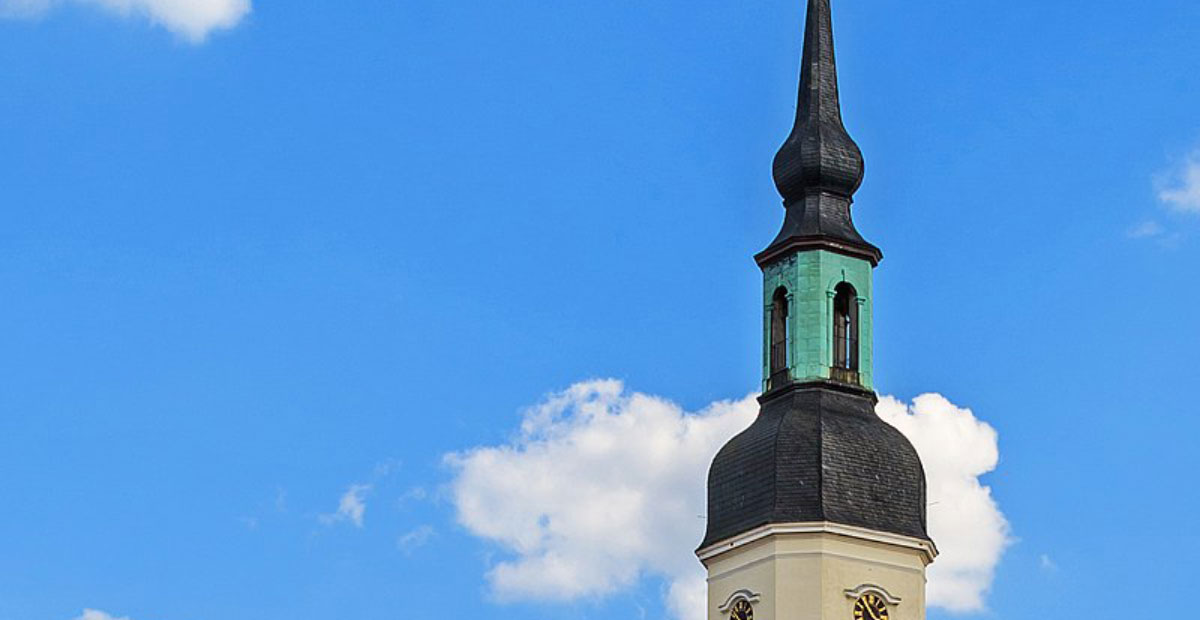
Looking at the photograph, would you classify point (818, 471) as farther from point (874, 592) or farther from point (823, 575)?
point (874, 592)

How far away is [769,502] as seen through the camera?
62.0 metres

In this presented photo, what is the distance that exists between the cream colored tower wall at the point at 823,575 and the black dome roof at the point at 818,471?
1.53 feet

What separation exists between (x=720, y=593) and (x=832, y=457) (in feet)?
13.7

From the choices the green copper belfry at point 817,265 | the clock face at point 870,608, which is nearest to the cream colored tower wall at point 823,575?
the clock face at point 870,608

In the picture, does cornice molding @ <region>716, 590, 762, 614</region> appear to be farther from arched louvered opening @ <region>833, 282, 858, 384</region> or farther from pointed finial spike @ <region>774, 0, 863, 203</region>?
pointed finial spike @ <region>774, 0, 863, 203</region>

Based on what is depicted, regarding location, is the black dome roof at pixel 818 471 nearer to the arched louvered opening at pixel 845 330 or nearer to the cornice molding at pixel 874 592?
the arched louvered opening at pixel 845 330

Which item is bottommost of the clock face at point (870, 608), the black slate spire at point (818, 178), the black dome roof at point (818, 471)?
the clock face at point (870, 608)

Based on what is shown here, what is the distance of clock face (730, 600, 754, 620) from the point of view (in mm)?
61906

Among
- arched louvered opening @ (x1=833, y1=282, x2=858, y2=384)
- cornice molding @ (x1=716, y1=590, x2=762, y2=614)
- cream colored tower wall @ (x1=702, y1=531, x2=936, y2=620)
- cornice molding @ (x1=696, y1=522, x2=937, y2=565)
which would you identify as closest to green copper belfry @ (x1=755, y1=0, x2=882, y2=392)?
arched louvered opening @ (x1=833, y1=282, x2=858, y2=384)

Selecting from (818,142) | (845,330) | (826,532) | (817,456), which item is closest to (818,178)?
(818,142)

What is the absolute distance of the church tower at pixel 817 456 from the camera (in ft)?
201

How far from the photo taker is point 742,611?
62156 mm

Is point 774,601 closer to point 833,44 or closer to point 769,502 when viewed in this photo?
point 769,502

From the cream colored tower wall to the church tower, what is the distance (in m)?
0.03
